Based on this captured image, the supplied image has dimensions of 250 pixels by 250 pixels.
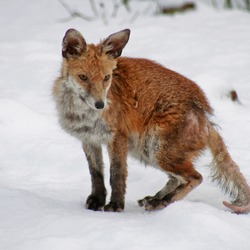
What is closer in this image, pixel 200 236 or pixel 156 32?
pixel 200 236

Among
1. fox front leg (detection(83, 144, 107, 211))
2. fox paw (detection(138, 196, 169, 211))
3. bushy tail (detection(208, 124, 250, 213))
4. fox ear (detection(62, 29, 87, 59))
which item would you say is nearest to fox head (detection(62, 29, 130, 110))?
→ fox ear (detection(62, 29, 87, 59))

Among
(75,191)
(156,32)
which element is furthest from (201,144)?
(156,32)

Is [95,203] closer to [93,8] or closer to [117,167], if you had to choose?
[117,167]

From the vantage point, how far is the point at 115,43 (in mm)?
6617

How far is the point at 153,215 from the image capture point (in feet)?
19.5

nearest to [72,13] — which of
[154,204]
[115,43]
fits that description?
[115,43]

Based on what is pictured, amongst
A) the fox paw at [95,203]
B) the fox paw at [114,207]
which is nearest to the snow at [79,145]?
the fox paw at [114,207]

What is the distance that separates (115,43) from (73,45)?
44 cm

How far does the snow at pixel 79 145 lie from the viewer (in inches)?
208

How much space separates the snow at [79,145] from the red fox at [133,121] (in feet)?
0.89

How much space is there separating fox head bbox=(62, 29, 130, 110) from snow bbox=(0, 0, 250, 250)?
106cm

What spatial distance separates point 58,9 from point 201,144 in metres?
7.68

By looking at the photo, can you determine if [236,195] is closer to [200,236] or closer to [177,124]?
[177,124]

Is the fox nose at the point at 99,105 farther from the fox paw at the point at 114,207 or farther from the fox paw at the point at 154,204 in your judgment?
the fox paw at the point at 154,204
